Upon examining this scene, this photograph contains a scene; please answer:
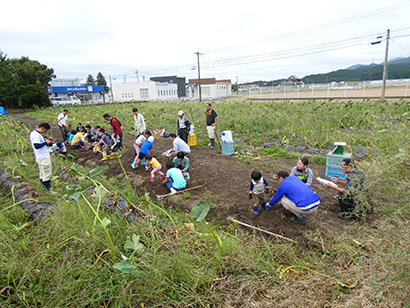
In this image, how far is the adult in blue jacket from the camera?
11.5 feet

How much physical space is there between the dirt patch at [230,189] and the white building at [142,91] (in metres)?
40.1

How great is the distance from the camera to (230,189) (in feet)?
16.2

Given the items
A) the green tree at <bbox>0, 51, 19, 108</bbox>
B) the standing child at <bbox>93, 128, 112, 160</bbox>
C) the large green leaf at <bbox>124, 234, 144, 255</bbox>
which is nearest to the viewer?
the large green leaf at <bbox>124, 234, 144, 255</bbox>

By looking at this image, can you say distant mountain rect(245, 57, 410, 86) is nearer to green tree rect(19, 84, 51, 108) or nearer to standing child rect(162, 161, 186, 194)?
green tree rect(19, 84, 51, 108)

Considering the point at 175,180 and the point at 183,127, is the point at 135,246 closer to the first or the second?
the point at 175,180

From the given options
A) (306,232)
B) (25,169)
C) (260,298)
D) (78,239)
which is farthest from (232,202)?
(25,169)

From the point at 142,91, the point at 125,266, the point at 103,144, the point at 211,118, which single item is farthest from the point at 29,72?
the point at 125,266

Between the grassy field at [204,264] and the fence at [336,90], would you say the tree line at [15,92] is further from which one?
the grassy field at [204,264]

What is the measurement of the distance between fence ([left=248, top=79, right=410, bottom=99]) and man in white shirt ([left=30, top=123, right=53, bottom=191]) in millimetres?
29024

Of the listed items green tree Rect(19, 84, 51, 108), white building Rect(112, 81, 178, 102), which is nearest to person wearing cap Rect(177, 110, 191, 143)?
green tree Rect(19, 84, 51, 108)

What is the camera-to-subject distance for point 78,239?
2811 mm

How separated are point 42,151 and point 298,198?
4.92 m

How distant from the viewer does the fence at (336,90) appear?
2453cm

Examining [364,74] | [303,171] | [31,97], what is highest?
[364,74]
